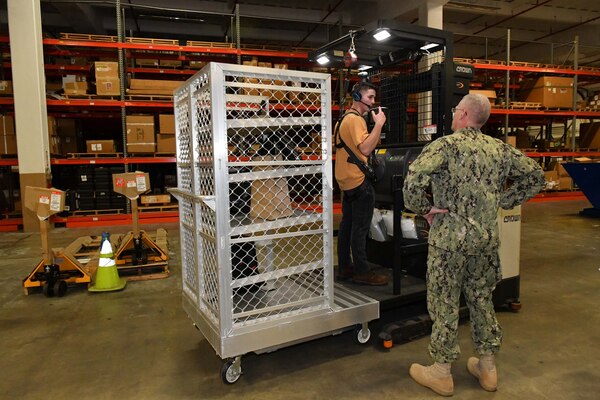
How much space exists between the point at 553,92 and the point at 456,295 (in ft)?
38.1

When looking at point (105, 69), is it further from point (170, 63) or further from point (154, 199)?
point (154, 199)

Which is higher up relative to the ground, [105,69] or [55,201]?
[105,69]

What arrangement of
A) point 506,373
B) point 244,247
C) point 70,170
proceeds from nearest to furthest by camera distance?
point 506,373 → point 244,247 → point 70,170

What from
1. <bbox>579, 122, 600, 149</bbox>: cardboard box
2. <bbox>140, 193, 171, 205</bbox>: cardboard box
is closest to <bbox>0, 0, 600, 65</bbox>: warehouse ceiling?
<bbox>579, 122, 600, 149</bbox>: cardboard box

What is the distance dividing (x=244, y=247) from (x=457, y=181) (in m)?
1.61

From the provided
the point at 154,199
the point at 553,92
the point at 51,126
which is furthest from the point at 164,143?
the point at 553,92

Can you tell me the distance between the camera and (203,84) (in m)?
2.47

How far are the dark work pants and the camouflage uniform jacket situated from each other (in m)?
0.87

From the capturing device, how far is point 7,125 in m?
8.06

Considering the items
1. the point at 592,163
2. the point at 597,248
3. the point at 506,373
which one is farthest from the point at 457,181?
the point at 592,163

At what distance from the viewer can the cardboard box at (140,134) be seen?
27.8 feet

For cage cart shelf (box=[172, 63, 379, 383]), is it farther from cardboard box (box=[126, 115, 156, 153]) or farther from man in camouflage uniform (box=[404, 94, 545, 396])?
cardboard box (box=[126, 115, 156, 153])

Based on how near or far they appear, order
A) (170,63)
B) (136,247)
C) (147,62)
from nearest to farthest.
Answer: (136,247), (147,62), (170,63)

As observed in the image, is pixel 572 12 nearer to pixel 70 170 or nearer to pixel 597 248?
pixel 597 248
